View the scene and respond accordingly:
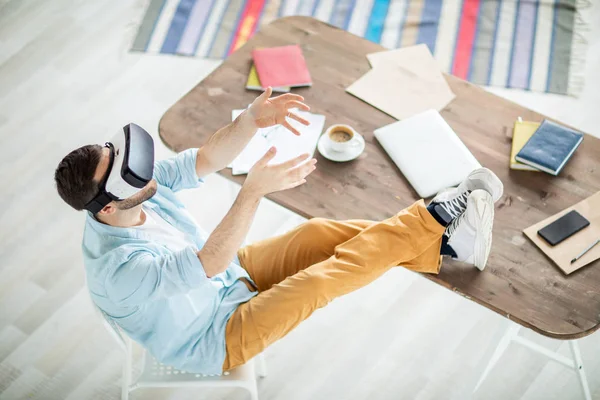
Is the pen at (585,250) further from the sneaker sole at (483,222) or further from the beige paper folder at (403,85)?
the beige paper folder at (403,85)

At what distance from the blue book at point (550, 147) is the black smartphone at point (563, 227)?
17 cm

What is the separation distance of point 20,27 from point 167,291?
2715 mm

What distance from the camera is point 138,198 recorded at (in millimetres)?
1770

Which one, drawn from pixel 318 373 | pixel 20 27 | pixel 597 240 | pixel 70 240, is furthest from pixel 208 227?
pixel 20 27

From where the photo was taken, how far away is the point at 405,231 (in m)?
1.85

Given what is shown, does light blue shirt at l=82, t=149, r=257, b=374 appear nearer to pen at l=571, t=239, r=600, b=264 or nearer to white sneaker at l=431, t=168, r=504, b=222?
white sneaker at l=431, t=168, r=504, b=222

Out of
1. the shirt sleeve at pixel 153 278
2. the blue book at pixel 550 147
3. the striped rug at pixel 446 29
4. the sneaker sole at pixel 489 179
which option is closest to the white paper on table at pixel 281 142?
the shirt sleeve at pixel 153 278

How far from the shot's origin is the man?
1.73 metres

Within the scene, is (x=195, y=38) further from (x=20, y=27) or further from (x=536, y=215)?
(x=536, y=215)

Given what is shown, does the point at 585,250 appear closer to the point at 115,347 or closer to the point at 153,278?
the point at 153,278

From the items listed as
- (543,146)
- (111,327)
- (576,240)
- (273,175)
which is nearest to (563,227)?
(576,240)

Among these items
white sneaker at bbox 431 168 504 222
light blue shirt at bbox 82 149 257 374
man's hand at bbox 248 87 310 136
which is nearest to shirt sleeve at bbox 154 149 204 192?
light blue shirt at bbox 82 149 257 374

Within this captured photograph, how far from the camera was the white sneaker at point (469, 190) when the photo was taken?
1810 millimetres

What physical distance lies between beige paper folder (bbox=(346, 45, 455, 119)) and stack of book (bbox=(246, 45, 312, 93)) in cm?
19
